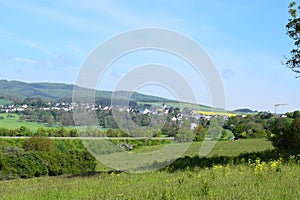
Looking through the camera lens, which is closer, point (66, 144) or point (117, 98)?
point (117, 98)

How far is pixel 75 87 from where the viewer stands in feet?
48.3

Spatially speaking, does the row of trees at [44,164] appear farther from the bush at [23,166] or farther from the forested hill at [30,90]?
the forested hill at [30,90]

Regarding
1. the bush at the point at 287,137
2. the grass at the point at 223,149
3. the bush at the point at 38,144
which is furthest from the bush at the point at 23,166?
the bush at the point at 38,144

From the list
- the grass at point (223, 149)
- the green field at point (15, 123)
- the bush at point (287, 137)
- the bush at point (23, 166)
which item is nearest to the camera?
the bush at point (287, 137)

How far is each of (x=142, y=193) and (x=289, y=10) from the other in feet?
43.2

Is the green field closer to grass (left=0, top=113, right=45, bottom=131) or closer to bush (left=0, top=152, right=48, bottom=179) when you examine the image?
grass (left=0, top=113, right=45, bottom=131)

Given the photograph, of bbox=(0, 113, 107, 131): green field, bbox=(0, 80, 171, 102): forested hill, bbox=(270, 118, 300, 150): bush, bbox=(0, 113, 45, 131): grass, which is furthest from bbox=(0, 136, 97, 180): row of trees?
bbox=(0, 80, 171, 102): forested hill

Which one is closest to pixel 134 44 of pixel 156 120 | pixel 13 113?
pixel 156 120

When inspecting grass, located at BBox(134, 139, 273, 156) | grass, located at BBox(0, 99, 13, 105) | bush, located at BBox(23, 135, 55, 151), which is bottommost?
bush, located at BBox(23, 135, 55, 151)

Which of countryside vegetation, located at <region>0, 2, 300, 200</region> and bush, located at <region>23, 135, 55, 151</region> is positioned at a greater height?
countryside vegetation, located at <region>0, 2, 300, 200</region>

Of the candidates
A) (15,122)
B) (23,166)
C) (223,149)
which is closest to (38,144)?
(23,166)

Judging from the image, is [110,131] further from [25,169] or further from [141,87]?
[25,169]

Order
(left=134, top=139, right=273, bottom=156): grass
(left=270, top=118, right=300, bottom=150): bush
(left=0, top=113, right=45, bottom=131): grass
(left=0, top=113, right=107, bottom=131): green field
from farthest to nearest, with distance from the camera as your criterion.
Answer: (left=0, top=113, right=45, bottom=131): grass → (left=0, top=113, right=107, bottom=131): green field → (left=134, top=139, right=273, bottom=156): grass → (left=270, top=118, right=300, bottom=150): bush

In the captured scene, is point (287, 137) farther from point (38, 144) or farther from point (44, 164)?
point (38, 144)
